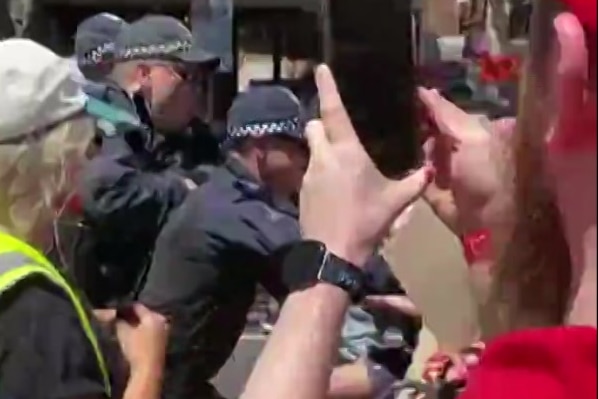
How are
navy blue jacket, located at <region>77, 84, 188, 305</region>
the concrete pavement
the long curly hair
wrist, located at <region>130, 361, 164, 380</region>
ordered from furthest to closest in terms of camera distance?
navy blue jacket, located at <region>77, 84, 188, 305</region> → the concrete pavement → wrist, located at <region>130, 361, 164, 380</region> → the long curly hair

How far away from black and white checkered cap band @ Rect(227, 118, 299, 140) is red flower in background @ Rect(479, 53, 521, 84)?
347mm

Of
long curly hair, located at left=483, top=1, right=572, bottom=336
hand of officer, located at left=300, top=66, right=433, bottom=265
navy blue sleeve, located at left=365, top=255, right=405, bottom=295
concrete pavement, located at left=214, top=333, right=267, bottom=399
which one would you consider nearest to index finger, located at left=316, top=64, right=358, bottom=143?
hand of officer, located at left=300, top=66, right=433, bottom=265

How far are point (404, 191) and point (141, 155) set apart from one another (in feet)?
2.86

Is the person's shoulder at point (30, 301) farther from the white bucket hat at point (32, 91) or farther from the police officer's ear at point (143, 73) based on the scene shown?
the police officer's ear at point (143, 73)

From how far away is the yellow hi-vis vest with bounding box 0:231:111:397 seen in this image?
1.21 m

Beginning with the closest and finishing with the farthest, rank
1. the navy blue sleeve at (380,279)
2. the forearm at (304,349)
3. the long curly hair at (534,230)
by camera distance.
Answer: the long curly hair at (534,230), the forearm at (304,349), the navy blue sleeve at (380,279)

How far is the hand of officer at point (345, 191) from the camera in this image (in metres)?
0.98

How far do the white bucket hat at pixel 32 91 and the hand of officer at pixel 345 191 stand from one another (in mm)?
490

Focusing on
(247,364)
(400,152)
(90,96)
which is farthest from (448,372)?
(90,96)

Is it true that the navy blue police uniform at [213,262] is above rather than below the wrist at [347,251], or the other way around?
below

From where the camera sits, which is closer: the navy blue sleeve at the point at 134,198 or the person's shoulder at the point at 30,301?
the person's shoulder at the point at 30,301

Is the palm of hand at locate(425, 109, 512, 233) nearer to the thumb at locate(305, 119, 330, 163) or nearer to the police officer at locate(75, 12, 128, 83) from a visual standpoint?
the thumb at locate(305, 119, 330, 163)

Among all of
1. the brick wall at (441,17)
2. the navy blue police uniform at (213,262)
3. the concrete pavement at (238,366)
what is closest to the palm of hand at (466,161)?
the brick wall at (441,17)

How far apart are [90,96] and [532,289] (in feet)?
2.97
